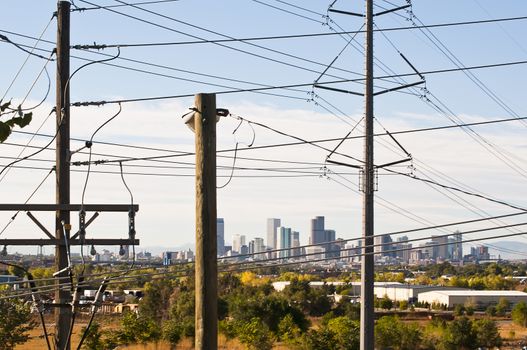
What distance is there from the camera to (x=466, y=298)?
10406 cm

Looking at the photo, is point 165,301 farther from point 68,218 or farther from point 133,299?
point 68,218

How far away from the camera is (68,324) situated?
16031 millimetres

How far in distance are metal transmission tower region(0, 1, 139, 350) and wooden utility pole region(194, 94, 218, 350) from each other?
5895 millimetres

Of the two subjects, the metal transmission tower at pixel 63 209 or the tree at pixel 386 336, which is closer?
the metal transmission tower at pixel 63 209

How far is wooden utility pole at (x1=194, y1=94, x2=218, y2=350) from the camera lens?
10.2 metres

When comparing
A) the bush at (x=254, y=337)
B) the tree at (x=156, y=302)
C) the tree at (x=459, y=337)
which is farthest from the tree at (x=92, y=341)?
the tree at (x=156, y=302)

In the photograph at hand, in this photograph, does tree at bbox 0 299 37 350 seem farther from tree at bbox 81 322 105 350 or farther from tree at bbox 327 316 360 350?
tree at bbox 327 316 360 350

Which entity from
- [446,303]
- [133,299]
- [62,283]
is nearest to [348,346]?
[62,283]

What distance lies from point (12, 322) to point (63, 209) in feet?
111

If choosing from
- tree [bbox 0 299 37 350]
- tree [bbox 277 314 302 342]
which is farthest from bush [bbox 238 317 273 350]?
tree [bbox 0 299 37 350]

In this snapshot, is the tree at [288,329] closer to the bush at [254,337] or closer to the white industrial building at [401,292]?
the bush at [254,337]

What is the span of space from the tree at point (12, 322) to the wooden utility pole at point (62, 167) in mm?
31403

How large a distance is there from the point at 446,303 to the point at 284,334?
47630 mm

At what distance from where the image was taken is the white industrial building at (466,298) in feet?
337
